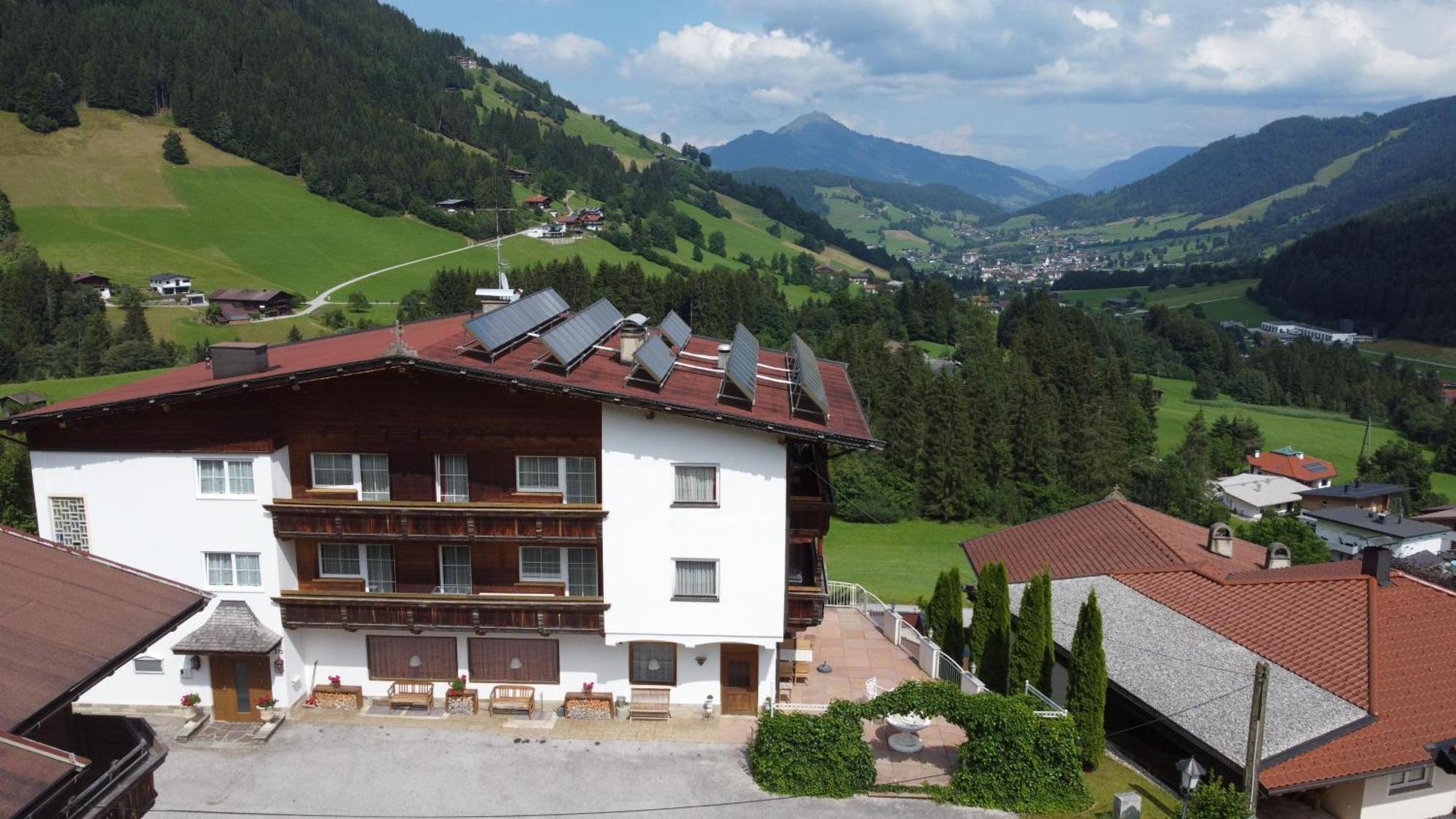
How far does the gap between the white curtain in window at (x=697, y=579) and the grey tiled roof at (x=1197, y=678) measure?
10.7 m

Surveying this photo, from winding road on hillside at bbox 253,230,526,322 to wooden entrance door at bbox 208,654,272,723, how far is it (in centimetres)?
8119

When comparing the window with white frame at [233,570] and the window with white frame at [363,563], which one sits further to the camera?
the window with white frame at [363,563]

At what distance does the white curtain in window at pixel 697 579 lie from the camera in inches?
944

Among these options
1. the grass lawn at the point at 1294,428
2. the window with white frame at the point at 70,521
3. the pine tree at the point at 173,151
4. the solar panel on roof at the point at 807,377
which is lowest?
the grass lawn at the point at 1294,428

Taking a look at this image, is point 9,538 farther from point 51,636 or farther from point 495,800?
point 495,800

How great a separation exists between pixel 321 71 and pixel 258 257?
78.9 meters

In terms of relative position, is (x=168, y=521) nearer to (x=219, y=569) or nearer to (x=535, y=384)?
(x=219, y=569)

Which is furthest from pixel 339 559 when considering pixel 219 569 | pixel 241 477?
pixel 241 477

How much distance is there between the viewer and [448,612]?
79.2ft

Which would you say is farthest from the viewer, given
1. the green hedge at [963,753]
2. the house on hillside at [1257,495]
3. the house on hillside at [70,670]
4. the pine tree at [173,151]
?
the pine tree at [173,151]

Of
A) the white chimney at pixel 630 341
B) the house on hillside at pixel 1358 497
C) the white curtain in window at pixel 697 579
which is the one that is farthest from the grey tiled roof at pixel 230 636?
the house on hillside at pixel 1358 497

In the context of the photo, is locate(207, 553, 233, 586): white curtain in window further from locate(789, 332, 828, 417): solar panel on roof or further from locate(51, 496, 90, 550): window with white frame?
locate(789, 332, 828, 417): solar panel on roof

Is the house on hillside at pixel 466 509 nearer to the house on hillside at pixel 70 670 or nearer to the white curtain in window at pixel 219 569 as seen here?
the white curtain in window at pixel 219 569

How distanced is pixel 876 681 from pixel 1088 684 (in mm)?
5895
